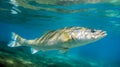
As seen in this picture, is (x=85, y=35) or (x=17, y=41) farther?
(x=17, y=41)

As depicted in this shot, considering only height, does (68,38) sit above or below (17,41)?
below

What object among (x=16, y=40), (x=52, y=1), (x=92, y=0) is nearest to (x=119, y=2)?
(x=92, y=0)

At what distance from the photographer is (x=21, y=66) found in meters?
8.80

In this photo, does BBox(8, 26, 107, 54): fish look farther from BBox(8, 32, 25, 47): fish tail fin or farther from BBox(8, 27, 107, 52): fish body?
BBox(8, 32, 25, 47): fish tail fin

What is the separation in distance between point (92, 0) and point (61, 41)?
1691 centimetres

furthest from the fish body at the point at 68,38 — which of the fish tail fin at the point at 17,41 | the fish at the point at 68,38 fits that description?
the fish tail fin at the point at 17,41

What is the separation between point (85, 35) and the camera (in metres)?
3.41

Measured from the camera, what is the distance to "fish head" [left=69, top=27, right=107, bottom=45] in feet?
10.9

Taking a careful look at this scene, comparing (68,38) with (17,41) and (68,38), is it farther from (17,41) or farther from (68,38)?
(17,41)

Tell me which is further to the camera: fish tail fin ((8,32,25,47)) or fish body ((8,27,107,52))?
fish tail fin ((8,32,25,47))

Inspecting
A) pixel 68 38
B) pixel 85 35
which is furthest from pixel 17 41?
pixel 85 35

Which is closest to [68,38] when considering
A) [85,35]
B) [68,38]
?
[68,38]

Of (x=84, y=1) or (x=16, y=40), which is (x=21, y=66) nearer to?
(x=16, y=40)

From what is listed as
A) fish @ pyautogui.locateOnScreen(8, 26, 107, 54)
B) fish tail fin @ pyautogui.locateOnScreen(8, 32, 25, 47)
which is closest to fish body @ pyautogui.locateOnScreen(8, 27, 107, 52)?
fish @ pyautogui.locateOnScreen(8, 26, 107, 54)
